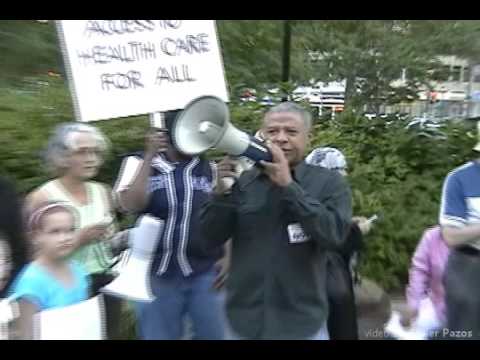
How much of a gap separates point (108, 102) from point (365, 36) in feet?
11.6

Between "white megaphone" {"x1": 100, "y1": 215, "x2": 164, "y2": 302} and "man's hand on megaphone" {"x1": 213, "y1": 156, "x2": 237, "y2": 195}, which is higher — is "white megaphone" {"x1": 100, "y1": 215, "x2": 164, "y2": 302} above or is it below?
below

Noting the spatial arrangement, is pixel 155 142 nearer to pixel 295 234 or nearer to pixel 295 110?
pixel 295 110

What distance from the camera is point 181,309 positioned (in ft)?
9.91

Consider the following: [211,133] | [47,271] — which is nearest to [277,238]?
[211,133]

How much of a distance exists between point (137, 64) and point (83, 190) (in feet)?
1.86

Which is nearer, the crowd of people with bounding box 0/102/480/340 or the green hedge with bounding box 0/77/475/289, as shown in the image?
the crowd of people with bounding box 0/102/480/340

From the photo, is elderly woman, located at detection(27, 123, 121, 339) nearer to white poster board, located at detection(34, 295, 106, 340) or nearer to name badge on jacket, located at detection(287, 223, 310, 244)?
white poster board, located at detection(34, 295, 106, 340)

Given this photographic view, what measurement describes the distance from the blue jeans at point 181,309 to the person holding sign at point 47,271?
475 millimetres

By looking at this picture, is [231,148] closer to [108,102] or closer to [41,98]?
[108,102]

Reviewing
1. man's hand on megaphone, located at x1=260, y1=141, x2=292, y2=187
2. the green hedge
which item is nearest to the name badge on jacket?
man's hand on megaphone, located at x1=260, y1=141, x2=292, y2=187

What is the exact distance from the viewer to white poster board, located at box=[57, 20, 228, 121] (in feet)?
9.49

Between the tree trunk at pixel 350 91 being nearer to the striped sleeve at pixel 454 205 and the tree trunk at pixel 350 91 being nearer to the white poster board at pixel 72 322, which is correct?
the striped sleeve at pixel 454 205

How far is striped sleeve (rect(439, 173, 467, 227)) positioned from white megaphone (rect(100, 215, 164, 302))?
1127mm

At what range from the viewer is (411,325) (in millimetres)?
3066
